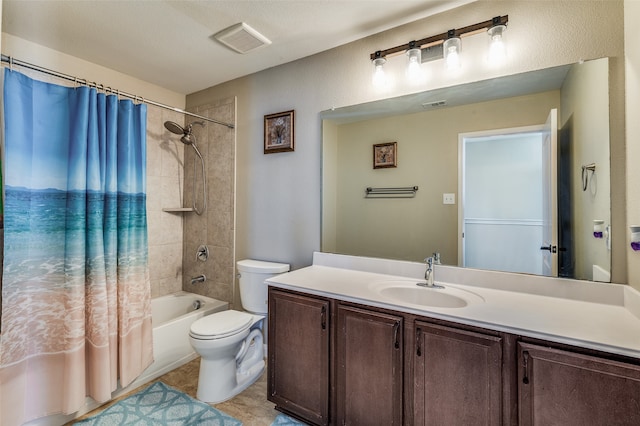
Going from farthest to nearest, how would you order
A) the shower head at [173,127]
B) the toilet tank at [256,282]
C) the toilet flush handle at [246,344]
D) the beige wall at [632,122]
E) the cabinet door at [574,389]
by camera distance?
Answer: the shower head at [173,127] → the toilet tank at [256,282] → the toilet flush handle at [246,344] → the beige wall at [632,122] → the cabinet door at [574,389]

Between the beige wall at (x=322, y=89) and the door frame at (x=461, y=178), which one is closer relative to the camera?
the beige wall at (x=322, y=89)

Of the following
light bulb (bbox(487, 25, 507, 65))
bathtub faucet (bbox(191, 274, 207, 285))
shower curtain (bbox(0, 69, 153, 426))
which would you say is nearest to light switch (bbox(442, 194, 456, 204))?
light bulb (bbox(487, 25, 507, 65))

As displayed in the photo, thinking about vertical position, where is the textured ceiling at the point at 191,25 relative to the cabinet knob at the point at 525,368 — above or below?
above

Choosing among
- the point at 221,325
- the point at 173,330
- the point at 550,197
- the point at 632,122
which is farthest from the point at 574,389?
the point at 173,330

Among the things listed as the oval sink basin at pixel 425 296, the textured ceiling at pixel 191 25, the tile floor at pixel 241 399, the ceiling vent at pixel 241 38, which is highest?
the textured ceiling at pixel 191 25

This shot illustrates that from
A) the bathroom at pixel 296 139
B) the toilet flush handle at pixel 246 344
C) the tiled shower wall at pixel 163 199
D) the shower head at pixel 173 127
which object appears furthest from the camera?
the tiled shower wall at pixel 163 199

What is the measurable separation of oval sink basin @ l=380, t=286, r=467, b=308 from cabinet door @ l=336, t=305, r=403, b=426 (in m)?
0.26

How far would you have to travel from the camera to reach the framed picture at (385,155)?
1962 mm

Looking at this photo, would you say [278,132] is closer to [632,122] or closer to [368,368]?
[368,368]

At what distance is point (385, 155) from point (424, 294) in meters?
0.91

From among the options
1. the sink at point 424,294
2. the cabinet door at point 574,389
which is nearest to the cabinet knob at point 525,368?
the cabinet door at point 574,389

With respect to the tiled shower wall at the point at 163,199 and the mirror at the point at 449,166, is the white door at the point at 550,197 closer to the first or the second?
the mirror at the point at 449,166

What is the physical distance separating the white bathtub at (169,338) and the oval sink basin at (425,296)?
163 centimetres

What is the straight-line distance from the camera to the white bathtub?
1.83 metres
